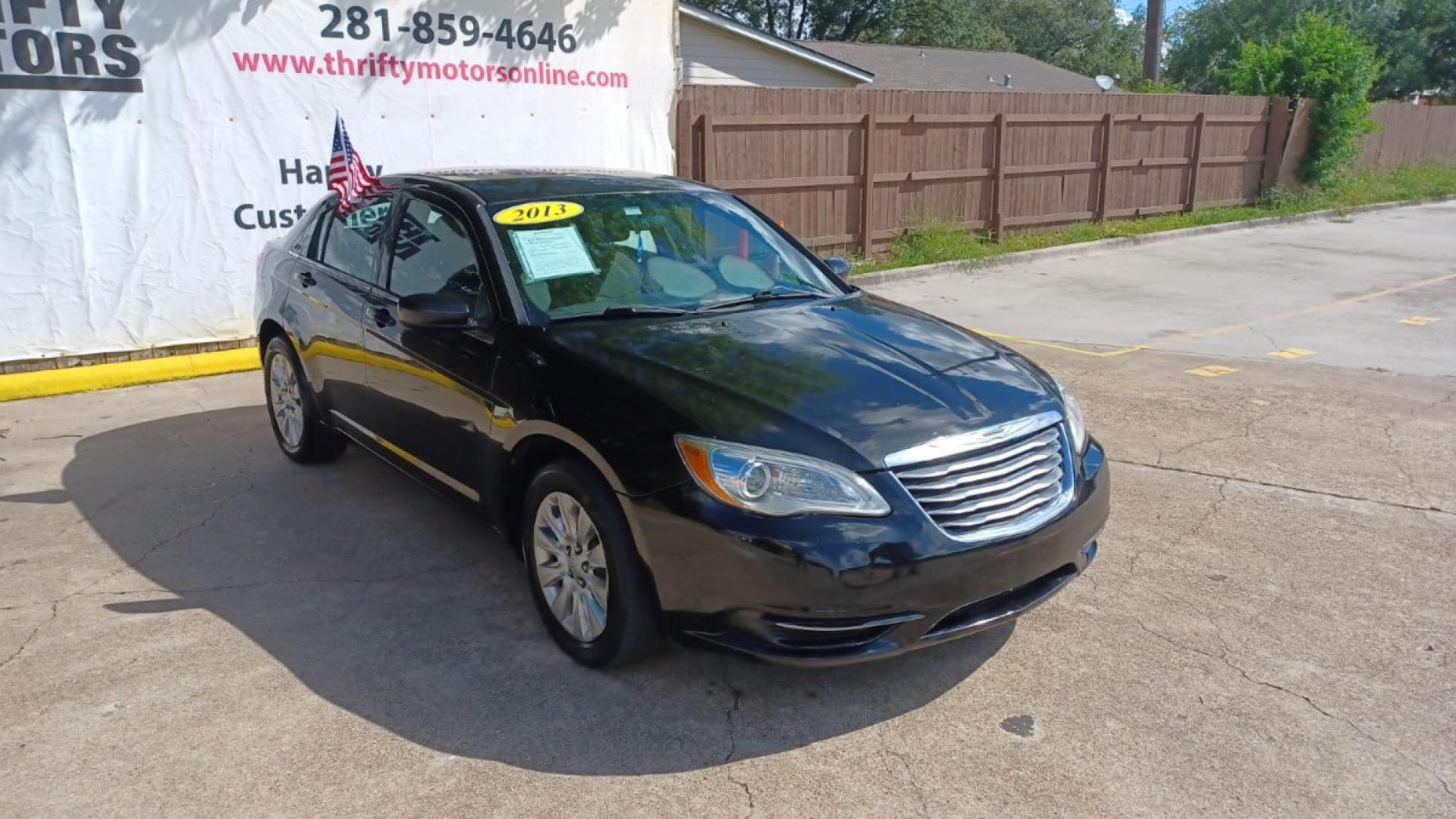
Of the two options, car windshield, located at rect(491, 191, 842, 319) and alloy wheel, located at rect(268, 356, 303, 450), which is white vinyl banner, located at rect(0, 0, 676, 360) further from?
car windshield, located at rect(491, 191, 842, 319)

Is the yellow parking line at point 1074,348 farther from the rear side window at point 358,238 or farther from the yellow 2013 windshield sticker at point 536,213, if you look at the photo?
the rear side window at point 358,238

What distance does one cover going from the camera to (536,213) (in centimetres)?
446

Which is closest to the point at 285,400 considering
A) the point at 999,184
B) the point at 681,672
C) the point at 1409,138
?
the point at 681,672

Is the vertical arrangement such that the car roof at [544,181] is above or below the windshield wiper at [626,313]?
above

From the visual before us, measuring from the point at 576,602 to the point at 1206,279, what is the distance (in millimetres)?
11630

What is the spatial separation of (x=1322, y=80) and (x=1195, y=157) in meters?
3.95

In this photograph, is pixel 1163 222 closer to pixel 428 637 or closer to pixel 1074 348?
pixel 1074 348

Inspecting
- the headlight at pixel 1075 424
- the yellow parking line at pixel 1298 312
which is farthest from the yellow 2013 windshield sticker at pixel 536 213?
the yellow parking line at pixel 1298 312

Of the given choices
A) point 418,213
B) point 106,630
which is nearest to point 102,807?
point 106,630

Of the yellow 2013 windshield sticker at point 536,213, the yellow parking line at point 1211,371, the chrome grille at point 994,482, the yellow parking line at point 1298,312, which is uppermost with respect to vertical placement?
the yellow 2013 windshield sticker at point 536,213

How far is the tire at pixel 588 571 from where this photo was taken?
347 cm

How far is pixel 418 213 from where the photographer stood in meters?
4.86

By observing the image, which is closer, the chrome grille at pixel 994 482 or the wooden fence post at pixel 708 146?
the chrome grille at pixel 994 482

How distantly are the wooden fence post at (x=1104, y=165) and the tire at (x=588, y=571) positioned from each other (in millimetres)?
14854
